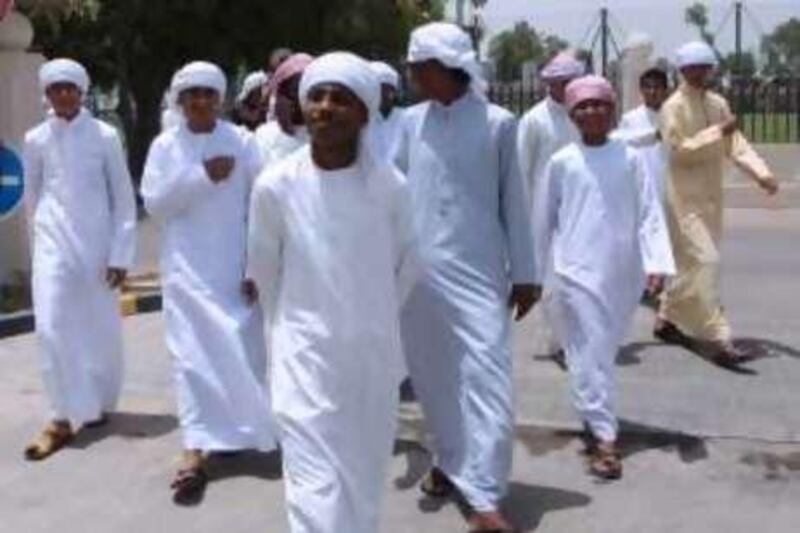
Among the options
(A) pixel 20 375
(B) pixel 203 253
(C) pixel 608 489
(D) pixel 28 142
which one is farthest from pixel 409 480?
(A) pixel 20 375

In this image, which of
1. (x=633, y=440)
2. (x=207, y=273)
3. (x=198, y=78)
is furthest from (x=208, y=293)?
(x=633, y=440)

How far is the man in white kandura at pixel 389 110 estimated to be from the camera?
6.30 m

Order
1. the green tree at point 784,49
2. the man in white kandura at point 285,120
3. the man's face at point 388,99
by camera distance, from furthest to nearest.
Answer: the green tree at point 784,49 → the man's face at point 388,99 → the man in white kandura at point 285,120

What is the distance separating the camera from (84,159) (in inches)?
294

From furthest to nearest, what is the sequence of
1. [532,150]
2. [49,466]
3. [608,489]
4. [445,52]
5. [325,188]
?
[532,150]
[49,466]
[608,489]
[445,52]
[325,188]

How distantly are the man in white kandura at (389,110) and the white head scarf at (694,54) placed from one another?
1866mm

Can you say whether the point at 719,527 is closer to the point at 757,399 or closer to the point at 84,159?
the point at 757,399

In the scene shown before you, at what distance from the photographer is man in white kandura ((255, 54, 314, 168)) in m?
6.34

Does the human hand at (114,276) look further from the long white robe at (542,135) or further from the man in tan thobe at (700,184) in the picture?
the man in tan thobe at (700,184)

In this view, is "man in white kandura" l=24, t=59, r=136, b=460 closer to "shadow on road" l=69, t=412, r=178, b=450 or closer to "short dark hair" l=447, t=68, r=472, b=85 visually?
"shadow on road" l=69, t=412, r=178, b=450

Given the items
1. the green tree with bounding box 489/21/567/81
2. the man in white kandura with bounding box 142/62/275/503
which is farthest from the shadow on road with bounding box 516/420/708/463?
the green tree with bounding box 489/21/567/81

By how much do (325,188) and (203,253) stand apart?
2070mm

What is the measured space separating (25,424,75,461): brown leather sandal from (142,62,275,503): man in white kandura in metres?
0.81

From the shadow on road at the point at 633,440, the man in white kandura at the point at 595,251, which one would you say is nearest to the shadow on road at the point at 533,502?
the man in white kandura at the point at 595,251
